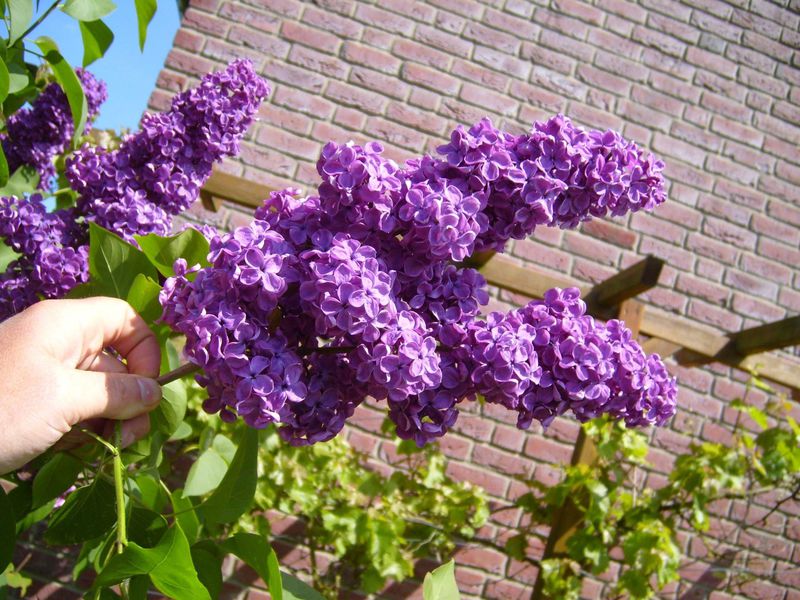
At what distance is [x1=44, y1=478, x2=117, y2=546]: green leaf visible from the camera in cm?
70

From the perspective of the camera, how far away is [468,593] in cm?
252

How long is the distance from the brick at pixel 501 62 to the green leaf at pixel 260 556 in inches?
97.3

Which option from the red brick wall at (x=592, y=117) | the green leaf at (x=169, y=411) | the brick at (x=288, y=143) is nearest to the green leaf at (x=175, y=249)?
the green leaf at (x=169, y=411)

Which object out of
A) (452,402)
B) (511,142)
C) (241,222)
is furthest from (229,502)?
(241,222)

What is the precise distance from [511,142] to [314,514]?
1.80m

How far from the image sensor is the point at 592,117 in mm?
2852

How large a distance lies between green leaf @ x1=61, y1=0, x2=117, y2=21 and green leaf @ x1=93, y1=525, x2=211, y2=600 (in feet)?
2.12

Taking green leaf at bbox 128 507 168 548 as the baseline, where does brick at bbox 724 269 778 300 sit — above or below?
above

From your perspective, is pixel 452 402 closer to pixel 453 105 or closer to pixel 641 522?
pixel 641 522

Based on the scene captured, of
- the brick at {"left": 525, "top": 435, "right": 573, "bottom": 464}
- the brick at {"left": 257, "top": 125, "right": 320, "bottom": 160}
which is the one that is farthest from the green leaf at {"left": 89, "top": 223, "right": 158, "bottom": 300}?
the brick at {"left": 525, "top": 435, "right": 573, "bottom": 464}

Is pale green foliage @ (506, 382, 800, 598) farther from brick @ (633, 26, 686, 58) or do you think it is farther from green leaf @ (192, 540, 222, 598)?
green leaf @ (192, 540, 222, 598)

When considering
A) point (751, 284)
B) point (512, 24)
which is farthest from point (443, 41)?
point (751, 284)

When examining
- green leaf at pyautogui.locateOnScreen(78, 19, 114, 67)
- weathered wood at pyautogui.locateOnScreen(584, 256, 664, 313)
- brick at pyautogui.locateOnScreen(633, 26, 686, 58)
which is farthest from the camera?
brick at pyautogui.locateOnScreen(633, 26, 686, 58)

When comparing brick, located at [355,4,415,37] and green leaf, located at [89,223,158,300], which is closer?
green leaf, located at [89,223,158,300]
